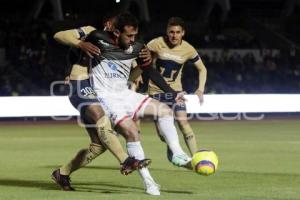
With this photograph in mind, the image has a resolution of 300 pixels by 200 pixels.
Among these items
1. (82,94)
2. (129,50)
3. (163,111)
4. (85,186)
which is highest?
(129,50)

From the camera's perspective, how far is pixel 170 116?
10.6m

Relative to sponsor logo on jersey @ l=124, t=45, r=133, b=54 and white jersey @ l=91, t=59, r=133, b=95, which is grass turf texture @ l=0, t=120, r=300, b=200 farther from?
sponsor logo on jersey @ l=124, t=45, r=133, b=54

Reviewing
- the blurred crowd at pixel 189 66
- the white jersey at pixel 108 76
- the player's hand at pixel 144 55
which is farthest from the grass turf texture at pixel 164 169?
the blurred crowd at pixel 189 66

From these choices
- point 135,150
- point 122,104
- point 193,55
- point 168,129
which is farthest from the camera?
point 193,55

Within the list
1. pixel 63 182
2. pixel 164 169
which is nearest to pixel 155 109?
pixel 63 182

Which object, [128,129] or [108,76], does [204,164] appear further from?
[108,76]

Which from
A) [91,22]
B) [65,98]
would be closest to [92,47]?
[65,98]

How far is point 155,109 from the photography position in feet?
33.5

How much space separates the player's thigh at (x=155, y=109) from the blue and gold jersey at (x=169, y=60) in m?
2.15

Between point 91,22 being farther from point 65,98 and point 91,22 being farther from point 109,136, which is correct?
point 109,136

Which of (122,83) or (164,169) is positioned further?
(164,169)

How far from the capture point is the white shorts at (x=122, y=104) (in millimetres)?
9711

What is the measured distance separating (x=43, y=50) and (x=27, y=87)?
292cm

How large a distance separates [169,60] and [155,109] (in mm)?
Answer: 2519
